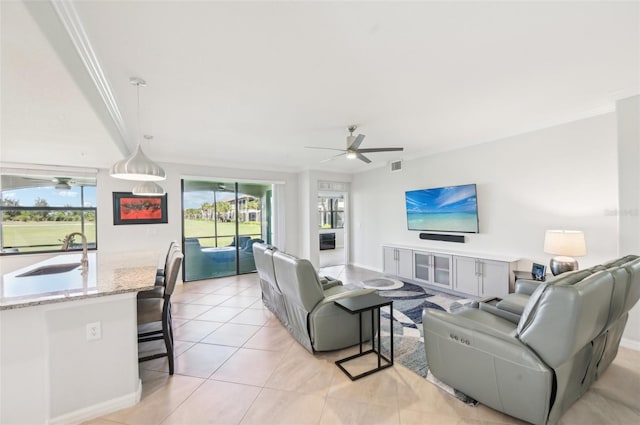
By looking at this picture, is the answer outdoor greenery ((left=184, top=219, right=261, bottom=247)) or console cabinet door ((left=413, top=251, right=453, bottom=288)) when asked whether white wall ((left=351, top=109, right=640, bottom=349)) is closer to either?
console cabinet door ((left=413, top=251, right=453, bottom=288))

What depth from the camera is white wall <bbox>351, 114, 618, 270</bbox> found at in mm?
3266

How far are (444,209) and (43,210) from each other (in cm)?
717

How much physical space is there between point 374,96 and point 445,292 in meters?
3.61

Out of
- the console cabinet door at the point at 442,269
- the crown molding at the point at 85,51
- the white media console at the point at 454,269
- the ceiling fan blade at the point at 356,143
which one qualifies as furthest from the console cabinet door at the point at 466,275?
the crown molding at the point at 85,51

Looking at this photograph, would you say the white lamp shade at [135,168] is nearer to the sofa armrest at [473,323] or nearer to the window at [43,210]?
the sofa armrest at [473,323]

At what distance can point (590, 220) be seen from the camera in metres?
3.36

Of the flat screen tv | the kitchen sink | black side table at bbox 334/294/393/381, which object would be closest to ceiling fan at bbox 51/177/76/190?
the kitchen sink

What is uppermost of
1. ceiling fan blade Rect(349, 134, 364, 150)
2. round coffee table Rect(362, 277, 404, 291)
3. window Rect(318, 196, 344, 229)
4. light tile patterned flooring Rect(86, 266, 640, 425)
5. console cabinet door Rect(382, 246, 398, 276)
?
ceiling fan blade Rect(349, 134, 364, 150)

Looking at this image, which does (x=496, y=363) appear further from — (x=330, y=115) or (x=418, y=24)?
(x=330, y=115)

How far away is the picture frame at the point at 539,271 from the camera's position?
3.45 m

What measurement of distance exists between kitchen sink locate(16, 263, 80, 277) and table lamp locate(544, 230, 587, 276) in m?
5.37

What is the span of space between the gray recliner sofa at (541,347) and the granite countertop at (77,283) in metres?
2.39

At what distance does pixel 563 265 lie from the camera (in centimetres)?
322

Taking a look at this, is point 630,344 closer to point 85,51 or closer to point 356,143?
point 356,143
